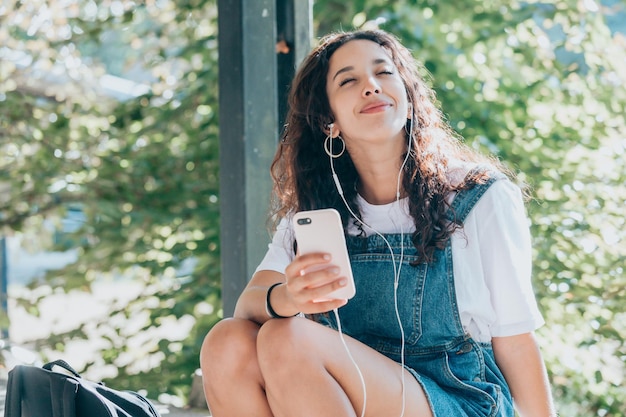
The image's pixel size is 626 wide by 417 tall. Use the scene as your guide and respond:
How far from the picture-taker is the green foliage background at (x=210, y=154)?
9.67 ft

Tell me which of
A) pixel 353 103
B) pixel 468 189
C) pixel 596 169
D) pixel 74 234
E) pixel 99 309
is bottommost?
pixel 99 309

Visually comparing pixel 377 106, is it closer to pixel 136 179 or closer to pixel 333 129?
pixel 333 129

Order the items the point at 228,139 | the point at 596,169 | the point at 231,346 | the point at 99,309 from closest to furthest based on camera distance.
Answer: the point at 231,346
the point at 228,139
the point at 596,169
the point at 99,309

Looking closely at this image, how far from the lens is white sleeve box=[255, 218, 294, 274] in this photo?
77.9 inches

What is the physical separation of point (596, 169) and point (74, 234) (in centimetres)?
208

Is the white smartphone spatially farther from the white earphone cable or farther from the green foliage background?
the green foliage background

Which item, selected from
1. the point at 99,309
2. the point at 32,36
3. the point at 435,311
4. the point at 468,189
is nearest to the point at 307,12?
the point at 468,189

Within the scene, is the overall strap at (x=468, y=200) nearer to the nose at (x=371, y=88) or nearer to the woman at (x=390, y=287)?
the woman at (x=390, y=287)

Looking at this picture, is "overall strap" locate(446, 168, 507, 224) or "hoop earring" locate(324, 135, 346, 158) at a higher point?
"hoop earring" locate(324, 135, 346, 158)

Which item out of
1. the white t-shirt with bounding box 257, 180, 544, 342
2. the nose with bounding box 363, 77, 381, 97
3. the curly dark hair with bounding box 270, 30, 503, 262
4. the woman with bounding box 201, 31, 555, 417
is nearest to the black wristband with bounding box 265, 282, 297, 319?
the woman with bounding box 201, 31, 555, 417

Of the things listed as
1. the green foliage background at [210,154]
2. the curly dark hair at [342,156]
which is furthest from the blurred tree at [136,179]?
the curly dark hair at [342,156]

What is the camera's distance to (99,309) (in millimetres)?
9961

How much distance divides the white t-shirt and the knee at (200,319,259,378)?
46cm

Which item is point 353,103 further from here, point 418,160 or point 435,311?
point 435,311
